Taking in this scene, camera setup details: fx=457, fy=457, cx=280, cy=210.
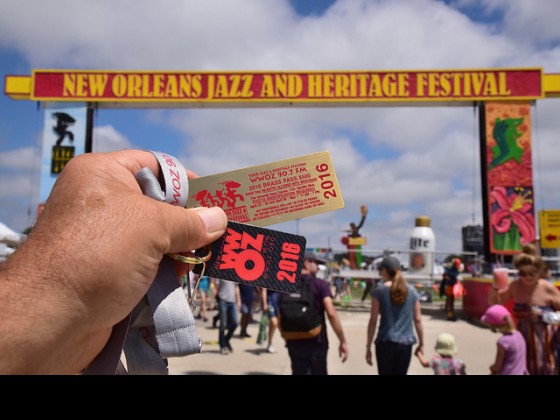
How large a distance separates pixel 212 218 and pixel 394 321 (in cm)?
392

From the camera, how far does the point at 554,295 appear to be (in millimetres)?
4609

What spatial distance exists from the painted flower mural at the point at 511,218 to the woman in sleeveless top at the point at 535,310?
1054 cm

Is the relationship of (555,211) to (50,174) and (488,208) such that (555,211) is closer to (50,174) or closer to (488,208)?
(488,208)

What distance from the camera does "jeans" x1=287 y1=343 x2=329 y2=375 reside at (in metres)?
4.50

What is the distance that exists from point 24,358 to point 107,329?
229 millimetres

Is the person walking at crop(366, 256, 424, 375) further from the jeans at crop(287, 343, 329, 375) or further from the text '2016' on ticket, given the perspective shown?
the text '2016' on ticket

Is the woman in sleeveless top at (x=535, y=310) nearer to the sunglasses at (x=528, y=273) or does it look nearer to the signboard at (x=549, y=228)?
the sunglasses at (x=528, y=273)

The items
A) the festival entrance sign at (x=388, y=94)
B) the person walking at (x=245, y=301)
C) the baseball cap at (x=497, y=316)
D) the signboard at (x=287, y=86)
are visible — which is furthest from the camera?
the signboard at (x=287, y=86)

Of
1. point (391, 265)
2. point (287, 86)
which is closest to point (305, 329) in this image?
point (391, 265)

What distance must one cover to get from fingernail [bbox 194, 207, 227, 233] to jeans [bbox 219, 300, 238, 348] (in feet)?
22.9

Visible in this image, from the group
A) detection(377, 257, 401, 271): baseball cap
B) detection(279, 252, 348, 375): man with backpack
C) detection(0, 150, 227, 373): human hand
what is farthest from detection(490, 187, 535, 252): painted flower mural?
detection(0, 150, 227, 373): human hand

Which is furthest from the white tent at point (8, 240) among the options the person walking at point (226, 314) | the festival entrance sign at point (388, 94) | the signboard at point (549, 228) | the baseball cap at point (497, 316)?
the festival entrance sign at point (388, 94)

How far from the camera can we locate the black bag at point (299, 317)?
4.46 m
